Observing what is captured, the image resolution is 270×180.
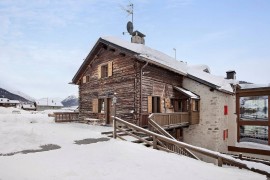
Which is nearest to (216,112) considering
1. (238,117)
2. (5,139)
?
(238,117)

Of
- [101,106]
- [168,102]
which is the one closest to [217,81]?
[168,102]

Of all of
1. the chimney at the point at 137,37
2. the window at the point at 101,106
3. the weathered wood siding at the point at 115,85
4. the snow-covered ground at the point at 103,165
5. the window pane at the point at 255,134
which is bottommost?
the window pane at the point at 255,134

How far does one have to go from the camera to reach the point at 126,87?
16125 mm

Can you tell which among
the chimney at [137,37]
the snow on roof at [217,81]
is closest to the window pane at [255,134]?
the snow on roof at [217,81]

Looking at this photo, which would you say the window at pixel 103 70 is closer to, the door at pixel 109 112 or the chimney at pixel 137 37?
the door at pixel 109 112

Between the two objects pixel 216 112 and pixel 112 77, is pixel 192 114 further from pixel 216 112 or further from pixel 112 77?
pixel 112 77

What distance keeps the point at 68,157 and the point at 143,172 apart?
2789 mm

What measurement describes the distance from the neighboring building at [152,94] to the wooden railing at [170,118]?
0.07 metres

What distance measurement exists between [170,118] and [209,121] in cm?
476

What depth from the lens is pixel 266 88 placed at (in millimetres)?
19281

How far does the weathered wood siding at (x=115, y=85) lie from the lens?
51.3 ft

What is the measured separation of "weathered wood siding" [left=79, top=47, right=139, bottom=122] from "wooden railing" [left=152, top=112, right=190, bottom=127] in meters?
1.91

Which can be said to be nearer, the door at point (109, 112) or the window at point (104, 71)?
the door at point (109, 112)

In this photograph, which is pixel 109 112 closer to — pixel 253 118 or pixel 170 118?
pixel 170 118
